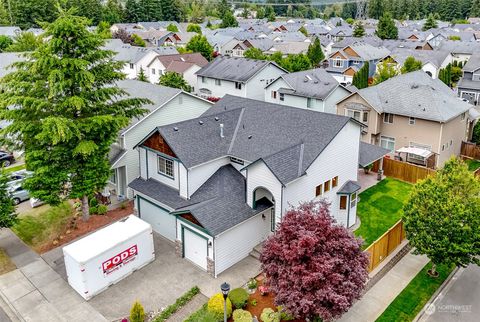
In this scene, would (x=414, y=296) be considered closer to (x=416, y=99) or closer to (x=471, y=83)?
(x=416, y=99)

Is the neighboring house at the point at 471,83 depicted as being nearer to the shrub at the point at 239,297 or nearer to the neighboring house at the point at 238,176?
the neighboring house at the point at 238,176

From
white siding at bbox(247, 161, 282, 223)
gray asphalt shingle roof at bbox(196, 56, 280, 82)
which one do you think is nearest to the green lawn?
white siding at bbox(247, 161, 282, 223)

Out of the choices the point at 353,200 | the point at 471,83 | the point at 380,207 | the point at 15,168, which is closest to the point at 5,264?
the point at 15,168

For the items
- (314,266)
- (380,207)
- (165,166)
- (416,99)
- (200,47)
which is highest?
(200,47)

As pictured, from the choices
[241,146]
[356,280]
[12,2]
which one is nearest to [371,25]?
[12,2]

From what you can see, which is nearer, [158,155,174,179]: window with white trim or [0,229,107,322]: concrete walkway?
[0,229,107,322]: concrete walkway

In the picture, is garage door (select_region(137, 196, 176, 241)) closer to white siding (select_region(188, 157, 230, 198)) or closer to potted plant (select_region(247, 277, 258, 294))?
white siding (select_region(188, 157, 230, 198))
